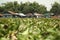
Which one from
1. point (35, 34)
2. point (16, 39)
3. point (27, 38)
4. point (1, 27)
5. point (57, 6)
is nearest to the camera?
point (16, 39)

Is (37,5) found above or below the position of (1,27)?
below

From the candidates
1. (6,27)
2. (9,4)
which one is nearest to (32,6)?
(9,4)

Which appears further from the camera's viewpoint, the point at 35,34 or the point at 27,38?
the point at 35,34

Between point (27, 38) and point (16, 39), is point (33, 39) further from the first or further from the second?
point (16, 39)

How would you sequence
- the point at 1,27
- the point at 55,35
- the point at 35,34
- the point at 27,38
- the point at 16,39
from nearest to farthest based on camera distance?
Result: 1. the point at 55,35
2. the point at 16,39
3. the point at 27,38
4. the point at 35,34
5. the point at 1,27

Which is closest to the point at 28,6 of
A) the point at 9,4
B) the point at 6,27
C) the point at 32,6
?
the point at 32,6

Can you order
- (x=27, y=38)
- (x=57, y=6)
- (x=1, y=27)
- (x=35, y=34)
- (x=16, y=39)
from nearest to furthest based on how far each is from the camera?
(x=16, y=39) < (x=27, y=38) < (x=35, y=34) < (x=1, y=27) < (x=57, y=6)

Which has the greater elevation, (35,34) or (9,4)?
(35,34)

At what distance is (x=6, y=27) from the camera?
7.87 feet

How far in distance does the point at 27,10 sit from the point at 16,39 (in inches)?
2783

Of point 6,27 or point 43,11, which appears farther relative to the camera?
point 43,11

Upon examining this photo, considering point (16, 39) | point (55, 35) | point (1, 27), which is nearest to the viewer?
point (55, 35)

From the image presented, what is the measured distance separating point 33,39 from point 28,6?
7192 centimetres

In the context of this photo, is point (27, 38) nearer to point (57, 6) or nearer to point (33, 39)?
point (33, 39)
